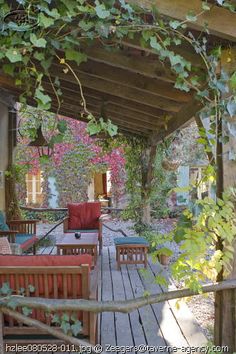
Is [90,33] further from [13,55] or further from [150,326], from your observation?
[150,326]

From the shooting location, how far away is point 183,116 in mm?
4637

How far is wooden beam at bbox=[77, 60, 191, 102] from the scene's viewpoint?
403cm

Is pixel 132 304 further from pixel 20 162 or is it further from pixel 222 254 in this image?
pixel 20 162

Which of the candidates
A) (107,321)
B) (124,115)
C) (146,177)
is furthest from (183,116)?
(146,177)

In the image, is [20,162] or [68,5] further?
A: [20,162]

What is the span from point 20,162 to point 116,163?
130 inches

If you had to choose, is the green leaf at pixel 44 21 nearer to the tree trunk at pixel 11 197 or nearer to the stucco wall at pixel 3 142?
the stucco wall at pixel 3 142

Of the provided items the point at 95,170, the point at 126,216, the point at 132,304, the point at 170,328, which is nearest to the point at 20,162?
the point at 95,170

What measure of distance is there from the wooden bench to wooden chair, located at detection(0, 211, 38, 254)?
2993 millimetres

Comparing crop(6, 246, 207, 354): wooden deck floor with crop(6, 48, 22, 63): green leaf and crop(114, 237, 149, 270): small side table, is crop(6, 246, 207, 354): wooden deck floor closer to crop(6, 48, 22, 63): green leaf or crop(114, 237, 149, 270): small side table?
crop(114, 237, 149, 270): small side table

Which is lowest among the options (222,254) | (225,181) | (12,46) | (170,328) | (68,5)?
(170,328)

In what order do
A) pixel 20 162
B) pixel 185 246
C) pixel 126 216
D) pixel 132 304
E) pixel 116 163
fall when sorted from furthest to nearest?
pixel 116 163 → pixel 20 162 → pixel 126 216 → pixel 132 304 → pixel 185 246

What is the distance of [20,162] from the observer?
13062mm

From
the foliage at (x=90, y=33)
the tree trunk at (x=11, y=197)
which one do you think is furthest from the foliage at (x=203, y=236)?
the tree trunk at (x=11, y=197)
